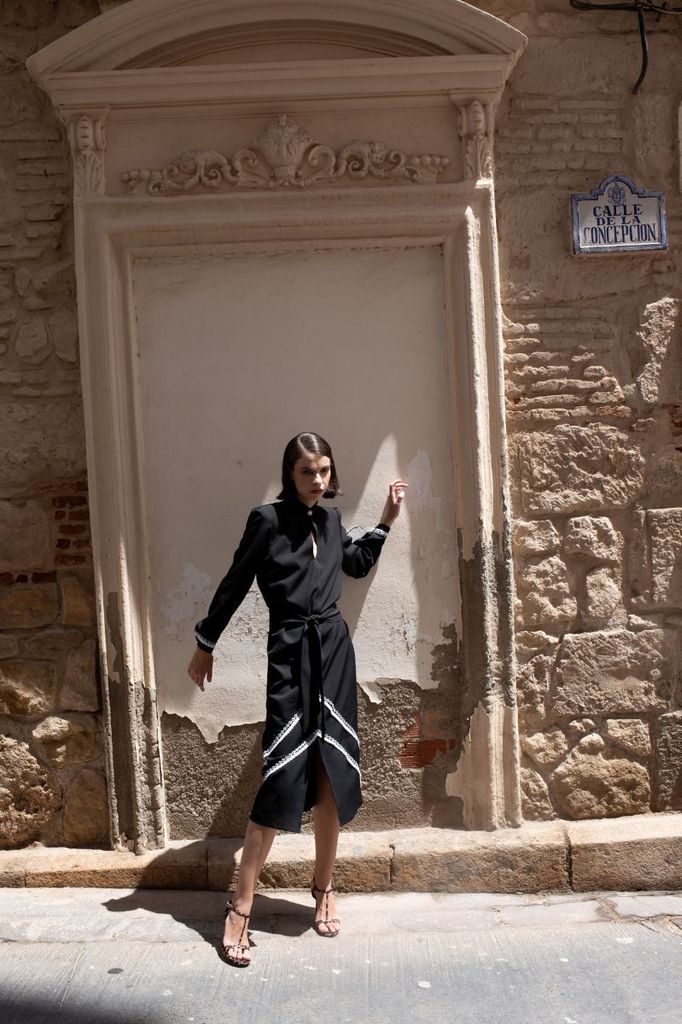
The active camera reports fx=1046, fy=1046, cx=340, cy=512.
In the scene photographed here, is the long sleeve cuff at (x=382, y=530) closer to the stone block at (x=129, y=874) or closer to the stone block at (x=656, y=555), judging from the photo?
the stone block at (x=656, y=555)

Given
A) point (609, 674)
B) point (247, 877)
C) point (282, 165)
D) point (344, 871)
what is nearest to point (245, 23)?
point (282, 165)

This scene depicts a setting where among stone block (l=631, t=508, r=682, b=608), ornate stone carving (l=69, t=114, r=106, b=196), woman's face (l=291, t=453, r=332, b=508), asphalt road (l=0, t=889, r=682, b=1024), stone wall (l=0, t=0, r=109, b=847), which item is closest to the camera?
asphalt road (l=0, t=889, r=682, b=1024)

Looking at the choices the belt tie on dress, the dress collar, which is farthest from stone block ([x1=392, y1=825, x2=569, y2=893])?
the dress collar

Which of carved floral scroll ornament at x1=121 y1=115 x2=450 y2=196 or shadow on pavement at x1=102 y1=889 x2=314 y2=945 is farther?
carved floral scroll ornament at x1=121 y1=115 x2=450 y2=196

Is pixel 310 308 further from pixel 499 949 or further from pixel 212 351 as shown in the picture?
pixel 499 949

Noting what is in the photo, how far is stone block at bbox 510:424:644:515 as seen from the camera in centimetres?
410

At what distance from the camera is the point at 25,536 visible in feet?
13.4

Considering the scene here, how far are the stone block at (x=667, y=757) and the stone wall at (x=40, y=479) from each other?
7.22ft

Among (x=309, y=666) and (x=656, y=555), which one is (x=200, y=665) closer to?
(x=309, y=666)

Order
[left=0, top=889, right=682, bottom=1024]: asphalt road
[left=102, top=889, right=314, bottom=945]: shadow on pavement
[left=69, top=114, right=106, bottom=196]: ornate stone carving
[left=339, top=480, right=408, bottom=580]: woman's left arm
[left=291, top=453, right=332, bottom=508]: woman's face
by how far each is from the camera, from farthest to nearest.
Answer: [left=69, top=114, right=106, bottom=196]: ornate stone carving
[left=339, top=480, right=408, bottom=580]: woman's left arm
[left=102, top=889, right=314, bottom=945]: shadow on pavement
[left=291, top=453, right=332, bottom=508]: woman's face
[left=0, top=889, right=682, bottom=1024]: asphalt road

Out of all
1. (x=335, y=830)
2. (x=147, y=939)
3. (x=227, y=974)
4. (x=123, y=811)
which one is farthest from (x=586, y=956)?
(x=123, y=811)

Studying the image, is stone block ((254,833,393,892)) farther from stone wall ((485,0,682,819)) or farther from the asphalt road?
stone wall ((485,0,682,819))

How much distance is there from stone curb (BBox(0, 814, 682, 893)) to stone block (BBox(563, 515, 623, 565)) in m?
1.07

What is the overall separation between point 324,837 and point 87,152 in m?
2.64
